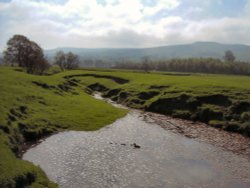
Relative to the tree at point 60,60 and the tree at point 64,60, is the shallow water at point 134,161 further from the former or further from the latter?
the tree at point 64,60

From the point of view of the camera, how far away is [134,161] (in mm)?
28375

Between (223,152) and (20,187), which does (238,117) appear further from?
(20,187)

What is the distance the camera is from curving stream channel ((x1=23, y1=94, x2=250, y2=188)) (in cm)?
2419

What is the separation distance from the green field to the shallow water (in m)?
2.54

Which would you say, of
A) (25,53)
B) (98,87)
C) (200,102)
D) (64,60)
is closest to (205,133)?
(200,102)

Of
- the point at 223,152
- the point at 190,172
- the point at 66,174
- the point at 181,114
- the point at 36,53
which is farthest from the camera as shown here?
the point at 36,53

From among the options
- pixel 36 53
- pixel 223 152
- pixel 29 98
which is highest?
pixel 36 53

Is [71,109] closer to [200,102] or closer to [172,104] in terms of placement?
[172,104]

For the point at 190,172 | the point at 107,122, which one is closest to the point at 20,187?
the point at 190,172

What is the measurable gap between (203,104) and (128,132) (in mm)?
20196

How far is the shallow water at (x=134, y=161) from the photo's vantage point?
2419cm

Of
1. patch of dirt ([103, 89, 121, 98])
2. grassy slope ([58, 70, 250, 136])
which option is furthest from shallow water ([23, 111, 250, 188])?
patch of dirt ([103, 89, 121, 98])

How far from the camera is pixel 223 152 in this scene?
33.5 metres

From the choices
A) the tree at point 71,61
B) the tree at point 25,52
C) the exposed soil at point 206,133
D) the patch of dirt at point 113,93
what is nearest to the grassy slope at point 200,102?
the exposed soil at point 206,133
